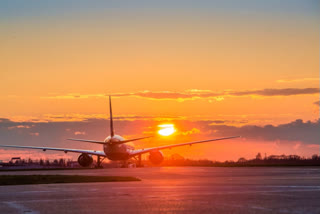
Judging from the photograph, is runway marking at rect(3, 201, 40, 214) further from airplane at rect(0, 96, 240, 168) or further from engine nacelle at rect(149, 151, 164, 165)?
engine nacelle at rect(149, 151, 164, 165)

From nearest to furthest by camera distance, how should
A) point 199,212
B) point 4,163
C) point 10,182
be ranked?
1. point 199,212
2. point 10,182
3. point 4,163

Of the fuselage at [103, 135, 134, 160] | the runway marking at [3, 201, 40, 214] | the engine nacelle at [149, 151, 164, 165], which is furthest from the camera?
the engine nacelle at [149, 151, 164, 165]

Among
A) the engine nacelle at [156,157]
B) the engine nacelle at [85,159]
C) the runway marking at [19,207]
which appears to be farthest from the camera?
the engine nacelle at [156,157]

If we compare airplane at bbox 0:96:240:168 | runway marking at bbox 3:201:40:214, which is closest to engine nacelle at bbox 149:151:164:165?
airplane at bbox 0:96:240:168

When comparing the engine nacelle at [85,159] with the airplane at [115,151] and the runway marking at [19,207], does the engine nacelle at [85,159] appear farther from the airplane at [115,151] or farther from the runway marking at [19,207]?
the runway marking at [19,207]

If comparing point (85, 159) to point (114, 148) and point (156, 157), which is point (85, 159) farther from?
point (156, 157)

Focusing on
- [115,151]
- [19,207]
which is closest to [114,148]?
[115,151]

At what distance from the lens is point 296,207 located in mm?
14711

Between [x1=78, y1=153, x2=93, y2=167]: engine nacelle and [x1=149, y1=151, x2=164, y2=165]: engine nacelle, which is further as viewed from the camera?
[x1=149, y1=151, x2=164, y2=165]: engine nacelle

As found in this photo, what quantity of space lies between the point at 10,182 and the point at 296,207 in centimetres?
2042

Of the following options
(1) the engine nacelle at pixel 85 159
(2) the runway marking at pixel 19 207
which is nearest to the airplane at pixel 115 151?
(1) the engine nacelle at pixel 85 159

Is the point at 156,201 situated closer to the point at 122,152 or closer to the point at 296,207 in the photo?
the point at 296,207

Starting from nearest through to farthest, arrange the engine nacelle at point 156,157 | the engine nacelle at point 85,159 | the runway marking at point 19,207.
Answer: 1. the runway marking at point 19,207
2. the engine nacelle at point 85,159
3. the engine nacelle at point 156,157

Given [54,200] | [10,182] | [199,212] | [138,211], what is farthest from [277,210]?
[10,182]
